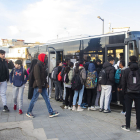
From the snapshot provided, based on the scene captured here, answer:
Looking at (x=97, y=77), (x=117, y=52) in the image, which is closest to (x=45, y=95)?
(x=97, y=77)

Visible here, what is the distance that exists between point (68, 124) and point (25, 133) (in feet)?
4.19

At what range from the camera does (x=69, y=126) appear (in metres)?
4.88

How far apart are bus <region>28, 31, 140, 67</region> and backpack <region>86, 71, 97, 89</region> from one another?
1704mm

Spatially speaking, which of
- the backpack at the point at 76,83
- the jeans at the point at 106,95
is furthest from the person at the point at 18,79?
the jeans at the point at 106,95

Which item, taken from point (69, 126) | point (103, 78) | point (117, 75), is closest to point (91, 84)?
point (103, 78)

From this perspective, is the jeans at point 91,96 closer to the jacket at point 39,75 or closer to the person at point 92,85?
the person at point 92,85

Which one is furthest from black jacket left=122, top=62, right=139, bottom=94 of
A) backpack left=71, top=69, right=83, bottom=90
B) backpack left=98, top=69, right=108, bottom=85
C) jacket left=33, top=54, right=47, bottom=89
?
jacket left=33, top=54, right=47, bottom=89

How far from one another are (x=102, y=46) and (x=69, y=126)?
4.81 m

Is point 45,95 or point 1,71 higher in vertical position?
point 1,71

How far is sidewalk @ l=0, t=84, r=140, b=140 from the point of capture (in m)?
4.24

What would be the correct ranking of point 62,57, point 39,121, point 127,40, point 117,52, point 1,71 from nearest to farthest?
1. point 39,121
2. point 1,71
3. point 127,40
4. point 117,52
5. point 62,57

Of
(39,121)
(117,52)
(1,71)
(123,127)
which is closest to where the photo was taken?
(123,127)

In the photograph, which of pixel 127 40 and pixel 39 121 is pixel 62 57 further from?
pixel 39 121

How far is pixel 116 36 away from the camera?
787cm
